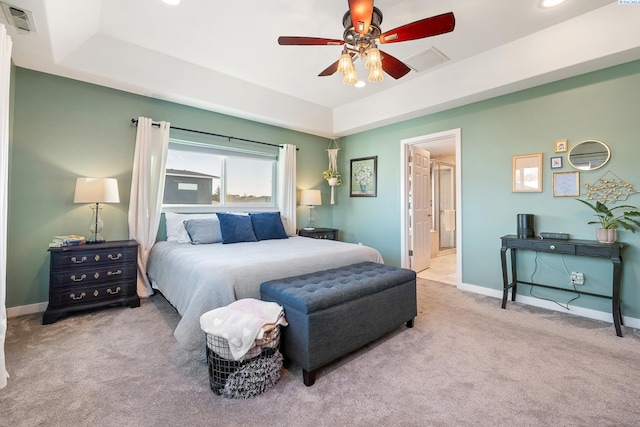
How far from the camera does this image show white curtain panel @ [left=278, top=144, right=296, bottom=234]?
4.79 m

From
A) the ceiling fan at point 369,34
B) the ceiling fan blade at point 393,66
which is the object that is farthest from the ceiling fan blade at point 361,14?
the ceiling fan blade at point 393,66

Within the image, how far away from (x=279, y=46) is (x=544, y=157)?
10.8 feet

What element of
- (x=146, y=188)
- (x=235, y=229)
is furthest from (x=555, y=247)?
(x=146, y=188)

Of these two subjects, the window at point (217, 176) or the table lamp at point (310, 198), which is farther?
the table lamp at point (310, 198)

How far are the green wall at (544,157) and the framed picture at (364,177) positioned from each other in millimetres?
428

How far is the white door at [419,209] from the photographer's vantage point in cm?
462

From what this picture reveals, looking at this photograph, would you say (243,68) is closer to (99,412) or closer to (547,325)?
(99,412)

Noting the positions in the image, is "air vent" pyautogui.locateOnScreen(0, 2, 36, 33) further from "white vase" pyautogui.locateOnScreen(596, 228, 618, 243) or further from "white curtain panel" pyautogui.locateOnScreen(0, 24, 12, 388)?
"white vase" pyautogui.locateOnScreen(596, 228, 618, 243)

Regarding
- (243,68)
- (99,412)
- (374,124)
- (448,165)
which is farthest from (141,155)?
(448,165)

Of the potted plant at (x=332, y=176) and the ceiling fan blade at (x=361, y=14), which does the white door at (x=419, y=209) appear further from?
the ceiling fan blade at (x=361, y=14)

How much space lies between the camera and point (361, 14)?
6.20ft

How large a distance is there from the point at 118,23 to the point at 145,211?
2001mm

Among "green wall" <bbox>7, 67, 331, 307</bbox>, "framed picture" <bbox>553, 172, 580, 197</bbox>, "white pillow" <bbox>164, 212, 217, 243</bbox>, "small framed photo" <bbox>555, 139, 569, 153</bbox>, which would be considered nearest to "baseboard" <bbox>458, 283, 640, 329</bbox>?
"framed picture" <bbox>553, 172, 580, 197</bbox>

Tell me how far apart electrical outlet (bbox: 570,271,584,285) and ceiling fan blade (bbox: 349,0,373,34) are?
3232 mm
